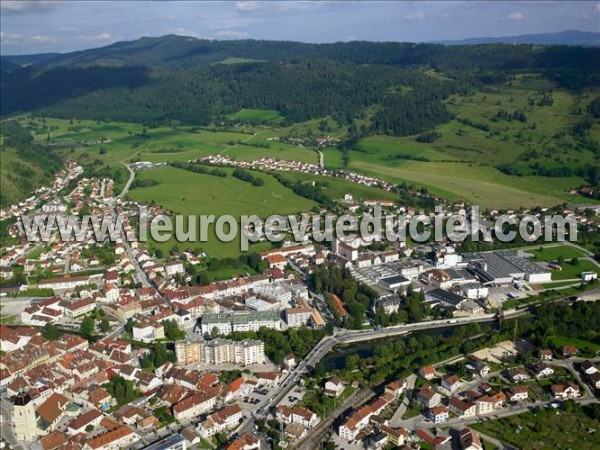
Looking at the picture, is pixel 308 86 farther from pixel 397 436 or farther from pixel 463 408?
pixel 397 436

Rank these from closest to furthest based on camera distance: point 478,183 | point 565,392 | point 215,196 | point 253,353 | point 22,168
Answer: point 565,392 < point 253,353 < point 215,196 < point 478,183 < point 22,168

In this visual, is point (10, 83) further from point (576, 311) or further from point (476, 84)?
point (576, 311)

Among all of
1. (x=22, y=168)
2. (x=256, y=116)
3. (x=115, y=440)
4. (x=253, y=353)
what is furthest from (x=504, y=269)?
(x=256, y=116)

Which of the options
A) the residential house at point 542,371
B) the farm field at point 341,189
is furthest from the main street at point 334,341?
the farm field at point 341,189

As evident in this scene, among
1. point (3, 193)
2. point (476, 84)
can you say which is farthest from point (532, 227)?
point (476, 84)

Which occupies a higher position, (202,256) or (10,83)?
(10,83)

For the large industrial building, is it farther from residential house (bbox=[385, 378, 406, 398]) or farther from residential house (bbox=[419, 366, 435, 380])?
residential house (bbox=[385, 378, 406, 398])

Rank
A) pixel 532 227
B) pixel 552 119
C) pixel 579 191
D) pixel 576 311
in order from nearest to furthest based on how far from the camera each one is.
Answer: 1. pixel 576 311
2. pixel 532 227
3. pixel 579 191
4. pixel 552 119
